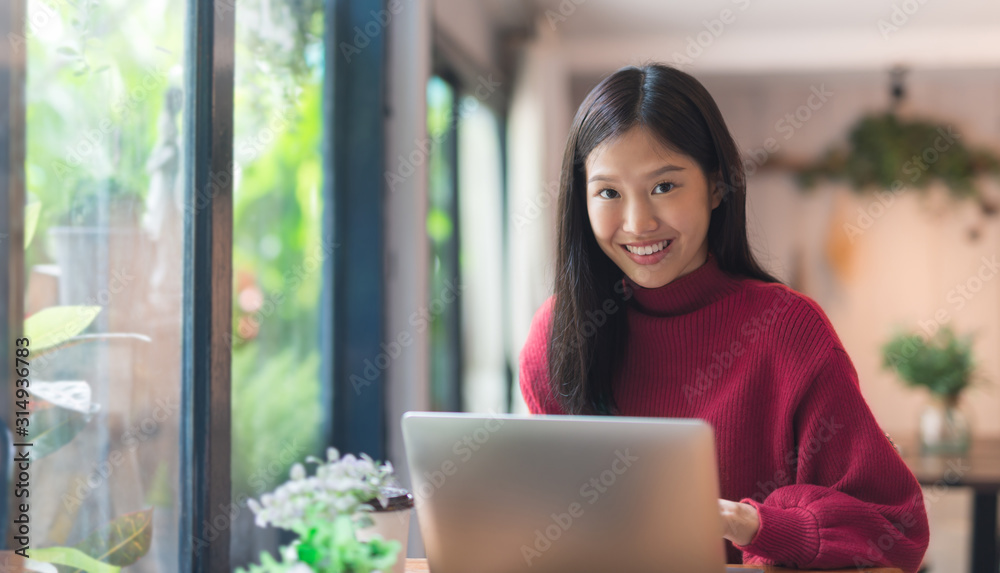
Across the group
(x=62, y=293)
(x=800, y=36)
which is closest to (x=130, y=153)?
(x=62, y=293)

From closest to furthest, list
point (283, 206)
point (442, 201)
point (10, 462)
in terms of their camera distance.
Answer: point (10, 462), point (283, 206), point (442, 201)

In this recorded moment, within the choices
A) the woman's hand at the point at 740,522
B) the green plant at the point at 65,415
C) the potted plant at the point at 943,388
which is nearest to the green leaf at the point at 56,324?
the green plant at the point at 65,415

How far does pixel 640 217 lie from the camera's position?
115 cm

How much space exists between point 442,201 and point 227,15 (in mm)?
1872

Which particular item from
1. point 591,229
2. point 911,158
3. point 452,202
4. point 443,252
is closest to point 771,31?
point 911,158

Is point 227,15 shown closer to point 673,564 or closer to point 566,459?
point 566,459

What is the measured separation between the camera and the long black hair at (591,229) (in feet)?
3.83

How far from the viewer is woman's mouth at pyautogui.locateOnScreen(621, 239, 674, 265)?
120 centimetres

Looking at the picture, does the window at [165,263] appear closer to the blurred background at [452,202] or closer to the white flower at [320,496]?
the blurred background at [452,202]

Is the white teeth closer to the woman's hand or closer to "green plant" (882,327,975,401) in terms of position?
the woman's hand

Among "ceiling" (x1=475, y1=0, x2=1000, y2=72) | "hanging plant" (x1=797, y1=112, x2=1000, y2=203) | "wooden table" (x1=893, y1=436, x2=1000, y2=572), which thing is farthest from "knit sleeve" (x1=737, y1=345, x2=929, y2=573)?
"hanging plant" (x1=797, y1=112, x2=1000, y2=203)

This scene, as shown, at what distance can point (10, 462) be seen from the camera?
0.99 meters

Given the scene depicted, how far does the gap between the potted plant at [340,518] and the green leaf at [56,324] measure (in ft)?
1.30

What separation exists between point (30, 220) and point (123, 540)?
0.49m
